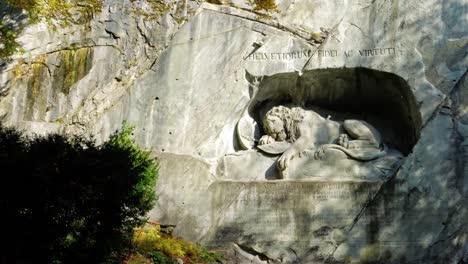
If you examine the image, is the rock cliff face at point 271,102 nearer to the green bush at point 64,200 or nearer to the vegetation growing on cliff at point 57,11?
the vegetation growing on cliff at point 57,11

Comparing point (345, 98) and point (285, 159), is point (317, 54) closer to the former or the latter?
point (345, 98)

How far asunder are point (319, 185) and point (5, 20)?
315 inches

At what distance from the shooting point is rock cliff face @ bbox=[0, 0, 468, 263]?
352 inches

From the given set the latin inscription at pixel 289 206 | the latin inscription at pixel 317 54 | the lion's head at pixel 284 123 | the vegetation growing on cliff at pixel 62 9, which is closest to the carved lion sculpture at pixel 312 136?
the lion's head at pixel 284 123

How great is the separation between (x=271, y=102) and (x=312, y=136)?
125cm

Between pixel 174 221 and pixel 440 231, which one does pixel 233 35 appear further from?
pixel 440 231

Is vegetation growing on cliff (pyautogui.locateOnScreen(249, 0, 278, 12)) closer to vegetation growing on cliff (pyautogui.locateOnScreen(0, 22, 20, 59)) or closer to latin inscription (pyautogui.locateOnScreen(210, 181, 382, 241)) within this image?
latin inscription (pyautogui.locateOnScreen(210, 181, 382, 241))

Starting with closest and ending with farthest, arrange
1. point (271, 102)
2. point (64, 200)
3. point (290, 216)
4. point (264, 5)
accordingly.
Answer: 1. point (64, 200)
2. point (290, 216)
3. point (271, 102)
4. point (264, 5)

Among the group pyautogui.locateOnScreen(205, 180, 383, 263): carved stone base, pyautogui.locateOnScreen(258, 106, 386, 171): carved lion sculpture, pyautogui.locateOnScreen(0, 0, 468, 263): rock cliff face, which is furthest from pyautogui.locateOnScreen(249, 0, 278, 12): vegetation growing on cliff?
pyautogui.locateOnScreen(205, 180, 383, 263): carved stone base

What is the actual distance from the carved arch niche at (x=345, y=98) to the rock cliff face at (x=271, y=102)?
3 centimetres

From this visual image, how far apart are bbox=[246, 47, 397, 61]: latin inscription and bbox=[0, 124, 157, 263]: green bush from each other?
155 inches

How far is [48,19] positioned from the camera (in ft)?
38.7

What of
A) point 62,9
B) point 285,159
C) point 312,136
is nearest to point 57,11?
point 62,9

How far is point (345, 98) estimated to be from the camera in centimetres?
1061
